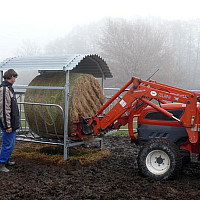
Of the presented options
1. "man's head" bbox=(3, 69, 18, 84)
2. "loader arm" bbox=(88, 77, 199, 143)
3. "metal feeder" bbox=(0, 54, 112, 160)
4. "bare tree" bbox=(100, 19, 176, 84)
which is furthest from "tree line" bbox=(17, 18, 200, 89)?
"man's head" bbox=(3, 69, 18, 84)

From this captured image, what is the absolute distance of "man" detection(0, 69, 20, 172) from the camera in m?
5.31

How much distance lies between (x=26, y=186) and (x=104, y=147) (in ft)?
11.9

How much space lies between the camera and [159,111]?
5.52m

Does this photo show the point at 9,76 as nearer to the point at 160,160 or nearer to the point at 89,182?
the point at 89,182

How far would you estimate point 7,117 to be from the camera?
17.4ft

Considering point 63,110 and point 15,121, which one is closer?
point 15,121

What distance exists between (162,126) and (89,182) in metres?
1.65

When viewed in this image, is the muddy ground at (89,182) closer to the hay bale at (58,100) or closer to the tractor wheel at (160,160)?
the tractor wheel at (160,160)

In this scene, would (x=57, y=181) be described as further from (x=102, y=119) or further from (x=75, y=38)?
(x=75, y=38)

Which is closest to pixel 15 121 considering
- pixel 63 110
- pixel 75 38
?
pixel 63 110

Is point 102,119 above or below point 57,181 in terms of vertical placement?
above

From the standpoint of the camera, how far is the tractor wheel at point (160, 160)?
16.4 ft

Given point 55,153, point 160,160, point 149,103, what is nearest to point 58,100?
point 55,153

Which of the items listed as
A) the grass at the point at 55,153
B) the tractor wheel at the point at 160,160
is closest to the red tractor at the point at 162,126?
the tractor wheel at the point at 160,160
